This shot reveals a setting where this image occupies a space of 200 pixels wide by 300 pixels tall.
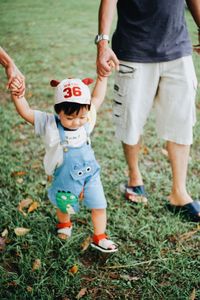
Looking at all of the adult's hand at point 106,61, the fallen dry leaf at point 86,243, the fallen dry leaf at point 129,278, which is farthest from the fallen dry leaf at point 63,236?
the adult's hand at point 106,61

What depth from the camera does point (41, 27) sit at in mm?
8430

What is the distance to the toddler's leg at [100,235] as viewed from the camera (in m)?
2.35

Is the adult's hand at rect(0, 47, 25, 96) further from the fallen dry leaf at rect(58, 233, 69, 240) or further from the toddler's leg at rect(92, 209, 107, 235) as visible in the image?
the fallen dry leaf at rect(58, 233, 69, 240)

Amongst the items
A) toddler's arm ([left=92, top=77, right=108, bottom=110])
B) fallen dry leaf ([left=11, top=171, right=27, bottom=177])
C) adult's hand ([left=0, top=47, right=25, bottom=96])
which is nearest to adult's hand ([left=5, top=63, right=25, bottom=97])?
adult's hand ([left=0, top=47, right=25, bottom=96])

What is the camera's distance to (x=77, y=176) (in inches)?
85.9

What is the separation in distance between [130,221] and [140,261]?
1.31 ft

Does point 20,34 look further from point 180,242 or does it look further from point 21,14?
point 180,242

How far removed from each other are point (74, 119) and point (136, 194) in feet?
3.84

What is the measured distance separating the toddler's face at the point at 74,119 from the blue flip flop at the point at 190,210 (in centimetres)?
120

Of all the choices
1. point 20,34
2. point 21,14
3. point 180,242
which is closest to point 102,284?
point 180,242

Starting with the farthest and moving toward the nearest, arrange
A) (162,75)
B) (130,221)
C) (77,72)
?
(77,72) → (130,221) → (162,75)

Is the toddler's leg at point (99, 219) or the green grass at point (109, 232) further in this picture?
the toddler's leg at point (99, 219)

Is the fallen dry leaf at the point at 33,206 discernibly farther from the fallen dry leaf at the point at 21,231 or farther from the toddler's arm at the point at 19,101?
the toddler's arm at the point at 19,101

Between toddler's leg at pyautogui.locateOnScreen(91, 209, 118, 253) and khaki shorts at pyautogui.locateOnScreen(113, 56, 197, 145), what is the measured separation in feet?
2.15
